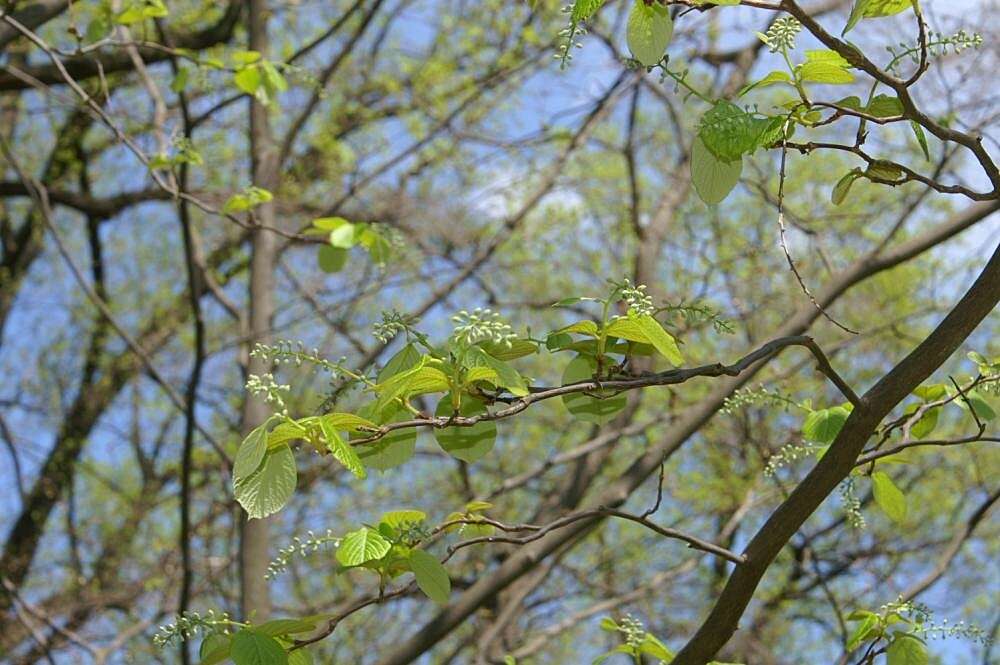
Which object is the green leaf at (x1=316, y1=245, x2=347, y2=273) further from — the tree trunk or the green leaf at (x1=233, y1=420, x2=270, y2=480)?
the green leaf at (x1=233, y1=420, x2=270, y2=480)

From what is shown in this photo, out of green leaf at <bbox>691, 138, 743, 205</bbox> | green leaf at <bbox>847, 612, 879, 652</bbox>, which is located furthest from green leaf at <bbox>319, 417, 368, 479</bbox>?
green leaf at <bbox>847, 612, 879, 652</bbox>

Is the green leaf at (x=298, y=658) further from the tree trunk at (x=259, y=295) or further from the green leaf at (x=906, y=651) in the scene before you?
the tree trunk at (x=259, y=295)

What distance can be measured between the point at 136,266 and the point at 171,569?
143 inches

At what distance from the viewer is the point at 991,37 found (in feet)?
12.2

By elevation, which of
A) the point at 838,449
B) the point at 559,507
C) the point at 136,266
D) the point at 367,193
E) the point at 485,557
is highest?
the point at 136,266

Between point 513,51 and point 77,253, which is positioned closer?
point 513,51

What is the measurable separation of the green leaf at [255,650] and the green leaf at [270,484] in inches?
5.0

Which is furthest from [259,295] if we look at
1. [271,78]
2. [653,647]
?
[653,647]

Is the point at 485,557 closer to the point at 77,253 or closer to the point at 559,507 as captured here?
the point at 559,507

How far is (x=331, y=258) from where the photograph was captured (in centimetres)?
231

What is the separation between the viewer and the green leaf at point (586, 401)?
1230mm

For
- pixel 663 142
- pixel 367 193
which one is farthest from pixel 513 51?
pixel 663 142

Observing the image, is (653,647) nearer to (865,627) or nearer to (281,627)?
(865,627)

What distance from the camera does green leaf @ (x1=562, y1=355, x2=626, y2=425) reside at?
123 cm
